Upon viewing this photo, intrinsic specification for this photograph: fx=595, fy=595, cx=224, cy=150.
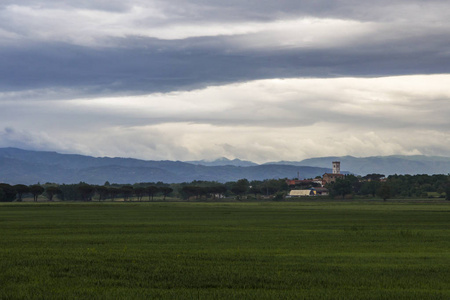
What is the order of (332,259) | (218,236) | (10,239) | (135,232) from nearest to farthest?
(332,259), (10,239), (218,236), (135,232)

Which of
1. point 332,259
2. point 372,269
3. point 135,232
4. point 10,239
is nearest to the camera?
point 372,269

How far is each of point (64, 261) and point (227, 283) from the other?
37.2 ft

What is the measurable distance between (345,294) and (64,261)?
16.9 m

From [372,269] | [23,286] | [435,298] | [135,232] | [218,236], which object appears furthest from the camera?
[135,232]

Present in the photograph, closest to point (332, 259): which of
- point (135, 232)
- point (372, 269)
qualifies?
point (372, 269)

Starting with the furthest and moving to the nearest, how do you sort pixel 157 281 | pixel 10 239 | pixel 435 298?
1. pixel 10 239
2. pixel 157 281
3. pixel 435 298

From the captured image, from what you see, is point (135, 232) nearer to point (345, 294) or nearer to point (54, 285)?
point (54, 285)

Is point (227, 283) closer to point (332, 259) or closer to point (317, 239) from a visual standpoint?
point (332, 259)

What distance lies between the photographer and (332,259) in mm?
37000

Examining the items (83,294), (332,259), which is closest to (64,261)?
(83,294)

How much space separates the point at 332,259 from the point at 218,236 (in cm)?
2010

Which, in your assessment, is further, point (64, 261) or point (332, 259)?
point (332, 259)

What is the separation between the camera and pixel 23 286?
87.2 feet

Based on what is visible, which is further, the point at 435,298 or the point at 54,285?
the point at 54,285
